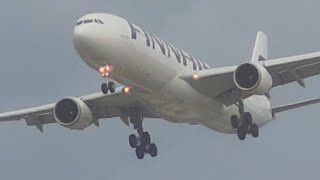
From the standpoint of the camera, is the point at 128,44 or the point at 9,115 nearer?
the point at 128,44

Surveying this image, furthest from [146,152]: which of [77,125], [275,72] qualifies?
[275,72]

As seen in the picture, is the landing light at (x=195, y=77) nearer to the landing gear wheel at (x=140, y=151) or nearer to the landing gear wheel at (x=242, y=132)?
the landing gear wheel at (x=242, y=132)

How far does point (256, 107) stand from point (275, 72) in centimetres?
528

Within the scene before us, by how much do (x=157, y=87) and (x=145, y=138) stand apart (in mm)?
7626

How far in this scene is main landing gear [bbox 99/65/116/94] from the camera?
5919 centimetres

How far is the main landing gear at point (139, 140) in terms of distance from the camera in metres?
68.5

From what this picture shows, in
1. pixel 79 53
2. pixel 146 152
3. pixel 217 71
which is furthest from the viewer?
pixel 146 152

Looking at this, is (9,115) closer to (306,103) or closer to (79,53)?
(79,53)

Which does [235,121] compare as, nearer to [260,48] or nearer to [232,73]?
[232,73]

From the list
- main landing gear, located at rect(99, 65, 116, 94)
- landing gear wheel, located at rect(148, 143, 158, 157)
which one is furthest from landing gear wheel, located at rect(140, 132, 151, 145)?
main landing gear, located at rect(99, 65, 116, 94)

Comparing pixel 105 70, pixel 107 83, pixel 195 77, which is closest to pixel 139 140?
pixel 195 77

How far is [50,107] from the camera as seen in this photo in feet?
227

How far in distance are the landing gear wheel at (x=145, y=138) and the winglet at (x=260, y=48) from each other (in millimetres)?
11723

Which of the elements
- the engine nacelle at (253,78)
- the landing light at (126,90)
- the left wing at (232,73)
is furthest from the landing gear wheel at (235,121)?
the landing light at (126,90)
